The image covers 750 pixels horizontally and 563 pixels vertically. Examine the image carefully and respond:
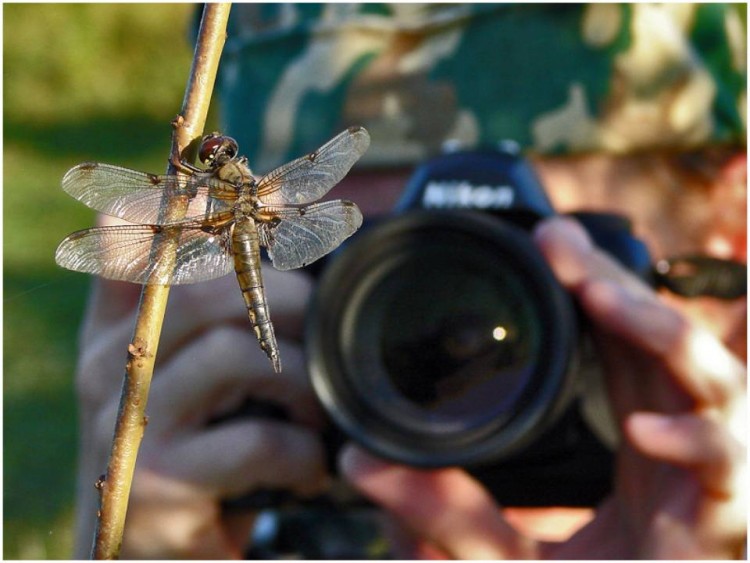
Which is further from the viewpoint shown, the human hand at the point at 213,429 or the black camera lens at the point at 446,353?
the human hand at the point at 213,429

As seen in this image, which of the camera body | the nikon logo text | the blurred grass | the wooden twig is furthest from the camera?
the blurred grass

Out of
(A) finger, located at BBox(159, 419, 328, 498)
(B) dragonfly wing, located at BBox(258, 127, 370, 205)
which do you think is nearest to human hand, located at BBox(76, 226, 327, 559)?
(A) finger, located at BBox(159, 419, 328, 498)

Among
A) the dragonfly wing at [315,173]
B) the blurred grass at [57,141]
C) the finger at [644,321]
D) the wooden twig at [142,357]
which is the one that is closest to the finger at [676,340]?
the finger at [644,321]

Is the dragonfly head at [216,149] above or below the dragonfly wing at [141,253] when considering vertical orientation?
above

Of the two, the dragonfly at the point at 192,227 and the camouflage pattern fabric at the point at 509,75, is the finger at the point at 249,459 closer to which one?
the camouflage pattern fabric at the point at 509,75

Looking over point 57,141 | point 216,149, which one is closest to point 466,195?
point 216,149

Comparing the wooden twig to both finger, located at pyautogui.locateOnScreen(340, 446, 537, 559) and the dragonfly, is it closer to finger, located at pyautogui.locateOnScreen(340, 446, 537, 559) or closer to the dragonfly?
the dragonfly
